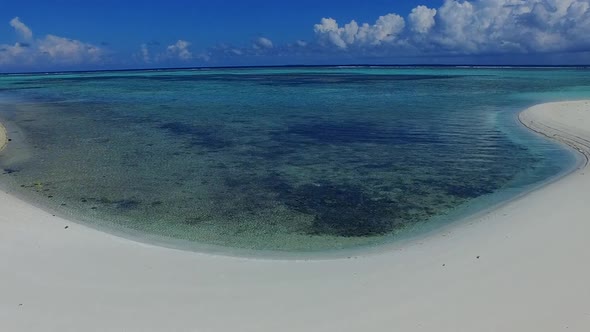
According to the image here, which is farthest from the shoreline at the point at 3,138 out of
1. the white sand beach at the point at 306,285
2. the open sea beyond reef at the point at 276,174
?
the white sand beach at the point at 306,285

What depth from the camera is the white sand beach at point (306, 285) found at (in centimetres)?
644

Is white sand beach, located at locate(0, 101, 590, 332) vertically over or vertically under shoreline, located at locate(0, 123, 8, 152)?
under

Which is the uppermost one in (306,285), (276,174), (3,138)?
(3,138)

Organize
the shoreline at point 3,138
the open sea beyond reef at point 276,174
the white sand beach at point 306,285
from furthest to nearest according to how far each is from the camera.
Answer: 1. the shoreline at point 3,138
2. the open sea beyond reef at point 276,174
3. the white sand beach at point 306,285

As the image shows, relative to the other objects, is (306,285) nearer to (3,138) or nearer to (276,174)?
(276,174)

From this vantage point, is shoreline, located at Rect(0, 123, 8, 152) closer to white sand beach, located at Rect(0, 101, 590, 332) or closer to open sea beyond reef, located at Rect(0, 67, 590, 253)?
open sea beyond reef, located at Rect(0, 67, 590, 253)

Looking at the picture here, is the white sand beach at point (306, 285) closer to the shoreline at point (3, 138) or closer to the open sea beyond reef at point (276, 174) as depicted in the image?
the open sea beyond reef at point (276, 174)

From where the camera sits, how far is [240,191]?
1356 centimetres

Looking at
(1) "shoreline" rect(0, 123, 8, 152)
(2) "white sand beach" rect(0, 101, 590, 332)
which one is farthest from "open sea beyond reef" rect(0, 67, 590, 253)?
(2) "white sand beach" rect(0, 101, 590, 332)

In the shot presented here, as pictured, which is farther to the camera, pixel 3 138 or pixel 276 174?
pixel 3 138

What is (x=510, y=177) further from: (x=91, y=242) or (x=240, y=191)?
(x=91, y=242)

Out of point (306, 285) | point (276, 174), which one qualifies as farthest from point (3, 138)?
point (306, 285)

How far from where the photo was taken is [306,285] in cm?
760

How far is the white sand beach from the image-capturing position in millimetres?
6438
